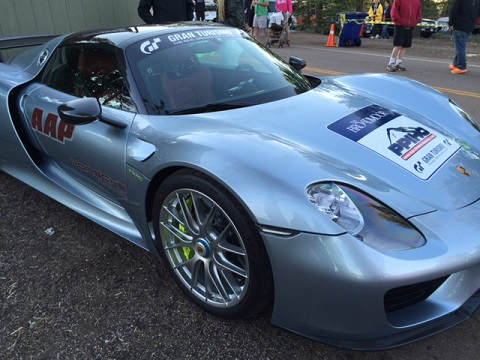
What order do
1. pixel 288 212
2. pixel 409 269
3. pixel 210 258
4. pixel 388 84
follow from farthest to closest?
pixel 388 84, pixel 210 258, pixel 288 212, pixel 409 269

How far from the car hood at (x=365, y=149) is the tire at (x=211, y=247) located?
243 millimetres

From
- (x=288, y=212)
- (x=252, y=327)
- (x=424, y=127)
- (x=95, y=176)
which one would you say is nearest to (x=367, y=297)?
(x=288, y=212)

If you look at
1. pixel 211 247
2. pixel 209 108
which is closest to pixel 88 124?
pixel 209 108

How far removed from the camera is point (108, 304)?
82.1 inches

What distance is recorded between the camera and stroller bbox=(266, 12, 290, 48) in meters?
12.5

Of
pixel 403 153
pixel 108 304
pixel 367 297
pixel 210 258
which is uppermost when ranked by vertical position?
pixel 403 153

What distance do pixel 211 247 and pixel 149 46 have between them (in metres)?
1.29

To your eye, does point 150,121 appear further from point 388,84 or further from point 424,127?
point 388,84

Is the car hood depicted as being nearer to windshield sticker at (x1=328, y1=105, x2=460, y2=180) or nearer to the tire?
windshield sticker at (x1=328, y1=105, x2=460, y2=180)

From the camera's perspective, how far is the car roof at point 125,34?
99.2 inches

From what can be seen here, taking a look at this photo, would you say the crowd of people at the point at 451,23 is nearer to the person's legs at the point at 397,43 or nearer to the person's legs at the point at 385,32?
A: the person's legs at the point at 397,43

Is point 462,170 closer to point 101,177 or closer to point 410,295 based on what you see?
point 410,295

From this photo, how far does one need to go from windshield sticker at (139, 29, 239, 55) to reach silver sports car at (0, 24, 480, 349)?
12mm

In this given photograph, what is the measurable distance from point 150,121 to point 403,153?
1231 mm
